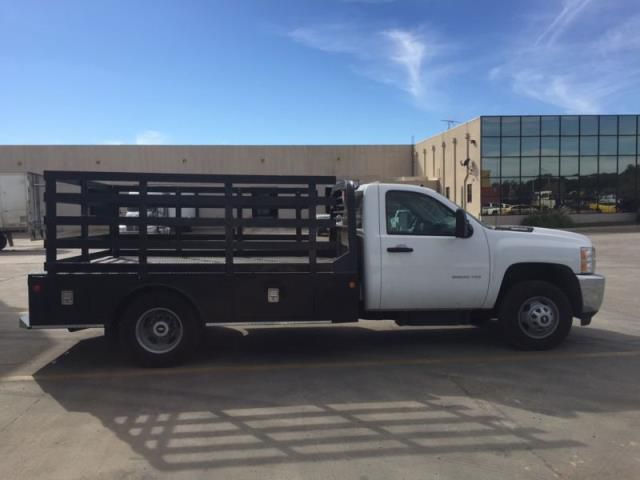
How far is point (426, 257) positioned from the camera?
20.3 feet

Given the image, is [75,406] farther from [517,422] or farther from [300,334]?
[517,422]

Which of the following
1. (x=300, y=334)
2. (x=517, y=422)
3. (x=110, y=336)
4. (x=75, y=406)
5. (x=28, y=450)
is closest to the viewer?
(x=28, y=450)

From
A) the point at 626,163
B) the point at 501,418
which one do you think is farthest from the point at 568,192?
the point at 501,418

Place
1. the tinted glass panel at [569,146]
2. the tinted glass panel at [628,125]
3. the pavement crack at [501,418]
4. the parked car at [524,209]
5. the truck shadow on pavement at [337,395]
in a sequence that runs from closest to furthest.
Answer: the pavement crack at [501,418], the truck shadow on pavement at [337,395], the tinted glass panel at [569,146], the parked car at [524,209], the tinted glass panel at [628,125]

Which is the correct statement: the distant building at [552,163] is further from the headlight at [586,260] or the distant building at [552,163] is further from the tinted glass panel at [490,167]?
the headlight at [586,260]

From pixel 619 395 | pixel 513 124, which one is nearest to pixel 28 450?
pixel 619 395

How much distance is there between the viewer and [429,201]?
6.36m

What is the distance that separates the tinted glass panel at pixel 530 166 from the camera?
35.7m

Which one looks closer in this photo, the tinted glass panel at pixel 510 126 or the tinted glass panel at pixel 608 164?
the tinted glass panel at pixel 510 126

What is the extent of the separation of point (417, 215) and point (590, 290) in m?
2.33

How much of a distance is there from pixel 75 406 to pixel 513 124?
34.9m

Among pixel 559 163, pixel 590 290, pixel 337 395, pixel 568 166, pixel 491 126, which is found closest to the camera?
pixel 337 395

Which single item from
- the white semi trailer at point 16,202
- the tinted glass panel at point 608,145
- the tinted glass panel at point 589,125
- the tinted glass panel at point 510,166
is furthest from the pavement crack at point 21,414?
the tinted glass panel at point 608,145

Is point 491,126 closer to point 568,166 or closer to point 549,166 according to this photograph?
point 549,166
